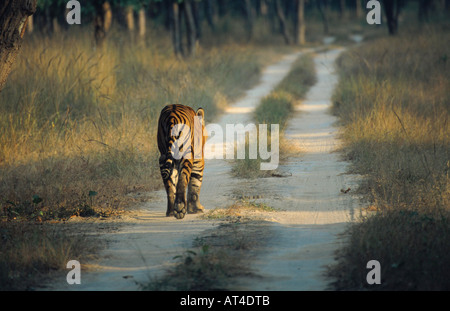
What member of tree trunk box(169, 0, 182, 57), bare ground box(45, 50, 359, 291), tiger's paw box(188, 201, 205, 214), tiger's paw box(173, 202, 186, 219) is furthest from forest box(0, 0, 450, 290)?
tree trunk box(169, 0, 182, 57)

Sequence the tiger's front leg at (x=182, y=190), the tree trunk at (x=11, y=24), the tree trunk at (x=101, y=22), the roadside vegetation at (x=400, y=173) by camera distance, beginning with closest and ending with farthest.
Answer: the roadside vegetation at (x=400, y=173)
the tiger's front leg at (x=182, y=190)
the tree trunk at (x=11, y=24)
the tree trunk at (x=101, y=22)

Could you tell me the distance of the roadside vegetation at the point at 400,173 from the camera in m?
4.96

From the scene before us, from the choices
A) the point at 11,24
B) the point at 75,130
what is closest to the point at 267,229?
the point at 11,24

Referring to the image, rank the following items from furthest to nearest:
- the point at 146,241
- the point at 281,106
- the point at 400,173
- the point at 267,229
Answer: the point at 281,106
the point at 400,173
the point at 267,229
the point at 146,241

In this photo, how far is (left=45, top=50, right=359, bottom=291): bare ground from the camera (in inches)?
203

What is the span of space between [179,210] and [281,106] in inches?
313

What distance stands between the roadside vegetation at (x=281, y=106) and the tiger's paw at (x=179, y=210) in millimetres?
2201

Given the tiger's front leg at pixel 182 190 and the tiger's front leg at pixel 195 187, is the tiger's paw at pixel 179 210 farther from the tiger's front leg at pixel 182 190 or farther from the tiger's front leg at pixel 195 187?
the tiger's front leg at pixel 195 187

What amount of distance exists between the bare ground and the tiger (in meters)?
0.19

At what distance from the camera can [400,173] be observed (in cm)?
778

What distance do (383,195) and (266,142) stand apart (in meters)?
3.57

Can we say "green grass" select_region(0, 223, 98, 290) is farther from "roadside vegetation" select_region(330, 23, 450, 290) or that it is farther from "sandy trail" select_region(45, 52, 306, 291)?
"roadside vegetation" select_region(330, 23, 450, 290)

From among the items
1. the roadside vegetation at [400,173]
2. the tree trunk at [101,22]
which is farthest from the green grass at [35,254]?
the tree trunk at [101,22]

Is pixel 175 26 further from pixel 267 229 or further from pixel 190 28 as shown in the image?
pixel 267 229
